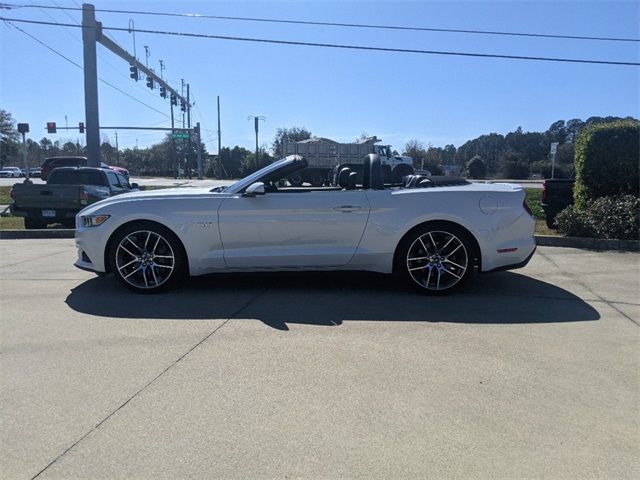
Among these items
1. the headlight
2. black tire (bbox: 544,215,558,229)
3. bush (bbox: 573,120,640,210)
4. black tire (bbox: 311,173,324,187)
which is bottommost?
black tire (bbox: 544,215,558,229)

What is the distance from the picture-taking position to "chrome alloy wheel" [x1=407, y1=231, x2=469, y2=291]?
566 cm

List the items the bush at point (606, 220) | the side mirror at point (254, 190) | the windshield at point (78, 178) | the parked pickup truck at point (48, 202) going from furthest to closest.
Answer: the windshield at point (78, 178), the parked pickup truck at point (48, 202), the bush at point (606, 220), the side mirror at point (254, 190)

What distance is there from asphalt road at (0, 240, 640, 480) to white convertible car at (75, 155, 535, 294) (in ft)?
1.13

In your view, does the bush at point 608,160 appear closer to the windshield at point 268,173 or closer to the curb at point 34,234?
the windshield at point 268,173

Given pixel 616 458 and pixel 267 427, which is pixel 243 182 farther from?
pixel 616 458

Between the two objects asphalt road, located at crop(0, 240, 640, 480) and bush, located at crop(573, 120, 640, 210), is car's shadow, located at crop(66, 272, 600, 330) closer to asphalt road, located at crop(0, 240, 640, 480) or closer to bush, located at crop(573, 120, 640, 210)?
asphalt road, located at crop(0, 240, 640, 480)

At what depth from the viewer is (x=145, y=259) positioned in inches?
224

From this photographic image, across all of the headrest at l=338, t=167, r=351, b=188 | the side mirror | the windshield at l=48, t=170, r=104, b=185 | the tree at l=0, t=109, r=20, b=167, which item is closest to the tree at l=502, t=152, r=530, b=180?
the windshield at l=48, t=170, r=104, b=185

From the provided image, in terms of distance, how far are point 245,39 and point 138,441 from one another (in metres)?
14.1

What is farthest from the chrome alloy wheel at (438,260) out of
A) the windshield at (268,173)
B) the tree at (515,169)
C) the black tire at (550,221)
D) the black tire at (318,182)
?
the tree at (515,169)

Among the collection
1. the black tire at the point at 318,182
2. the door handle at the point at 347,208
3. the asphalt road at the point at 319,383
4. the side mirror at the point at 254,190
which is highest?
the black tire at the point at 318,182

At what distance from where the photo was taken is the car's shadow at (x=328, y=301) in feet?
16.3

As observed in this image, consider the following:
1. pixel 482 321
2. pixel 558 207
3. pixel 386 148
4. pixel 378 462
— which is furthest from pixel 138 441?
pixel 386 148

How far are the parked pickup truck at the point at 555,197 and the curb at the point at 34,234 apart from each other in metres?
10.0
